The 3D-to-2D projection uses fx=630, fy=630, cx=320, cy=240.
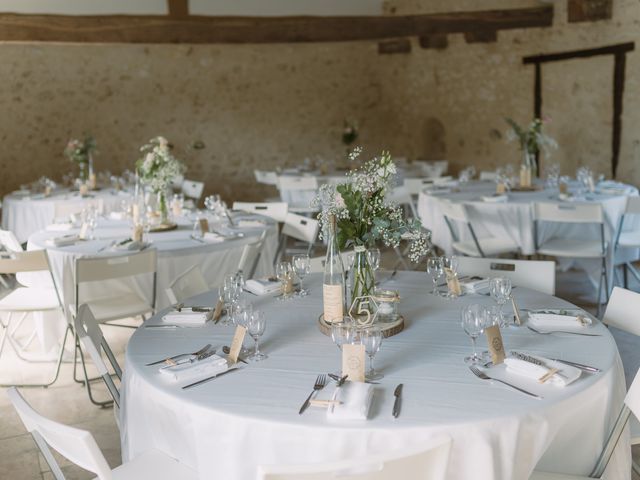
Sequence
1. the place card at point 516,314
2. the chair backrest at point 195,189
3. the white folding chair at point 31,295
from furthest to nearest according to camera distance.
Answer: the chair backrest at point 195,189
the white folding chair at point 31,295
the place card at point 516,314

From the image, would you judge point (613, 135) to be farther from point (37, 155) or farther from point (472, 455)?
point (37, 155)

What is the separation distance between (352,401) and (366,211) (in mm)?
849

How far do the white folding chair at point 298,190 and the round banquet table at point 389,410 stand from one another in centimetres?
486

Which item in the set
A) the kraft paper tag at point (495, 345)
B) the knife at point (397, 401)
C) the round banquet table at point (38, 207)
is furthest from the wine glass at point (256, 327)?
the round banquet table at point (38, 207)

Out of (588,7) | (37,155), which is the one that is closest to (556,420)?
(588,7)

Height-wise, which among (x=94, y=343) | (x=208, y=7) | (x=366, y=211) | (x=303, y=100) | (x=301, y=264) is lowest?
(x=94, y=343)

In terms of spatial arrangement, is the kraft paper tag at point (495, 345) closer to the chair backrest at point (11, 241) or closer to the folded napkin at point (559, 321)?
the folded napkin at point (559, 321)

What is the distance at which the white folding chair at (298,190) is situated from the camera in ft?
23.8

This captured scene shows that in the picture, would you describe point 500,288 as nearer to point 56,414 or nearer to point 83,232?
point 56,414

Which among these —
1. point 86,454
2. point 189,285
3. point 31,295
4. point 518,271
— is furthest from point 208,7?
point 86,454

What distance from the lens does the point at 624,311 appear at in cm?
259

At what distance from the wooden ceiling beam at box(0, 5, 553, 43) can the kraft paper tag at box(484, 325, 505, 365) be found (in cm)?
719

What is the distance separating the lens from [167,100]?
9.87m

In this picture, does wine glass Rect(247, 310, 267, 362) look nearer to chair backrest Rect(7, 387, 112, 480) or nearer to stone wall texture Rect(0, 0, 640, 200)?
chair backrest Rect(7, 387, 112, 480)
